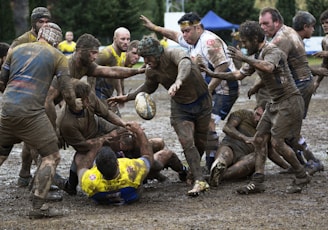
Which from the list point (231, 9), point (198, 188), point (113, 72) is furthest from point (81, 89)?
point (231, 9)

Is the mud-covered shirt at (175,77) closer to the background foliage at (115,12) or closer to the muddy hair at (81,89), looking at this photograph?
the muddy hair at (81,89)

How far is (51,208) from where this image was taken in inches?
301

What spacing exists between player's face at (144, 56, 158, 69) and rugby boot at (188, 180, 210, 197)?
1407 mm

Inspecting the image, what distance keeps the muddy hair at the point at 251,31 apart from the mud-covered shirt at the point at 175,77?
714 mm

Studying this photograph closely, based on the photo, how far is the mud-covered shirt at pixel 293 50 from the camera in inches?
354

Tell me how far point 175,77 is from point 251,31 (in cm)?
110

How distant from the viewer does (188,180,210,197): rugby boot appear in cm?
812

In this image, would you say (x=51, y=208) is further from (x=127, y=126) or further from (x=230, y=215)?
(x=230, y=215)

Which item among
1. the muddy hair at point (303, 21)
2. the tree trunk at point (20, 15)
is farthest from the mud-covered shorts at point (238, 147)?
the tree trunk at point (20, 15)

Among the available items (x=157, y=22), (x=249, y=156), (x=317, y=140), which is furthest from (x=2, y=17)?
(x=249, y=156)

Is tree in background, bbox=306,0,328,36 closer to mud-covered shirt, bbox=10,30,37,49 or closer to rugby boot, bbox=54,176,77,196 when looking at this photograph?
mud-covered shirt, bbox=10,30,37,49

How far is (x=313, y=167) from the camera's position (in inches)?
368

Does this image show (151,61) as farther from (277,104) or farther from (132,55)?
(132,55)

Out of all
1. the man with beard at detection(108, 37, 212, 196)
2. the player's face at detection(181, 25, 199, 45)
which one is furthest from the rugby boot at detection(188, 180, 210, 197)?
the player's face at detection(181, 25, 199, 45)
